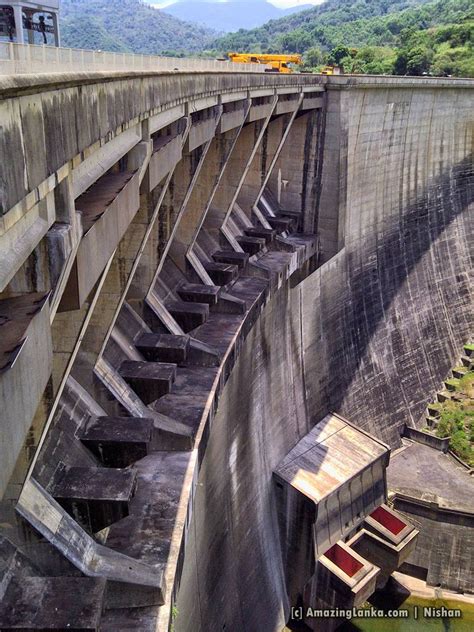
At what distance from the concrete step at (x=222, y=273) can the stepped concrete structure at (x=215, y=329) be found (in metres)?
0.06

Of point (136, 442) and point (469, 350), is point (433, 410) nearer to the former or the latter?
point (469, 350)

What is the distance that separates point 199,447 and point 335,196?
15.3 meters

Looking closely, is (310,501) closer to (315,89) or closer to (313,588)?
(313,588)

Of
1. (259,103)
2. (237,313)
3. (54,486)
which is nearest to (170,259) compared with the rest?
(237,313)

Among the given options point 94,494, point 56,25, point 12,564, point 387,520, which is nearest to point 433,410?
point 387,520

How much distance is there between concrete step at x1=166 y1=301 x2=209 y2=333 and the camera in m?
15.3

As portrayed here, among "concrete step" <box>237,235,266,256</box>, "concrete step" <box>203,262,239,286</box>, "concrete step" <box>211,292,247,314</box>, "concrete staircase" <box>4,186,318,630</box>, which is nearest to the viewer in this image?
"concrete staircase" <box>4,186,318,630</box>

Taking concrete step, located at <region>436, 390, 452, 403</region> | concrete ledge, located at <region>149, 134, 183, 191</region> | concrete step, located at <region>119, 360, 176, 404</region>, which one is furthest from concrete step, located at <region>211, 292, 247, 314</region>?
concrete step, located at <region>436, 390, 452, 403</region>

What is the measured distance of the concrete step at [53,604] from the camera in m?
6.34

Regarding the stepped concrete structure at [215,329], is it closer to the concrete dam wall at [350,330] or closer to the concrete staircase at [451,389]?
the concrete dam wall at [350,330]

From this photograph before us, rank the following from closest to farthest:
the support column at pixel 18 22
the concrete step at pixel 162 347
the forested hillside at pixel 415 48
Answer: the support column at pixel 18 22, the concrete step at pixel 162 347, the forested hillside at pixel 415 48

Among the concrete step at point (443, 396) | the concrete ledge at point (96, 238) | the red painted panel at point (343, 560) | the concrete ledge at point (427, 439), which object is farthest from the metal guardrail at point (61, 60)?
the concrete step at point (443, 396)

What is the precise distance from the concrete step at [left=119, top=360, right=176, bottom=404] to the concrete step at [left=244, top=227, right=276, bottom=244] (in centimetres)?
1029

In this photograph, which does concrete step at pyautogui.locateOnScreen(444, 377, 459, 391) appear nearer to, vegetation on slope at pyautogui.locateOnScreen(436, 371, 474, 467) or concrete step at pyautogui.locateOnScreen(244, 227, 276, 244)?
vegetation on slope at pyautogui.locateOnScreen(436, 371, 474, 467)
